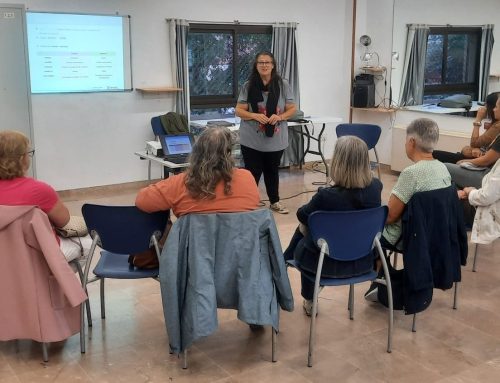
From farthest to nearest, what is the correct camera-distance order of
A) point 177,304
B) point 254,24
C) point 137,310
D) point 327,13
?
point 327,13 < point 254,24 < point 137,310 < point 177,304

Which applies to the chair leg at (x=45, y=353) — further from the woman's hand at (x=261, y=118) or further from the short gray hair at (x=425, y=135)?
the woman's hand at (x=261, y=118)

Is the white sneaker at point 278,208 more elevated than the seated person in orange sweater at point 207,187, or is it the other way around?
the seated person in orange sweater at point 207,187

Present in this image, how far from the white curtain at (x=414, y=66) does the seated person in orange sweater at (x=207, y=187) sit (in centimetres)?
504

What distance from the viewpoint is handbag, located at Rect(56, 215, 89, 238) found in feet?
10.1

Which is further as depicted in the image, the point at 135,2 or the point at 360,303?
the point at 135,2

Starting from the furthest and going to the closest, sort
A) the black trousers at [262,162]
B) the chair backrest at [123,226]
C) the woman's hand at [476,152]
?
the black trousers at [262,162], the woman's hand at [476,152], the chair backrest at [123,226]

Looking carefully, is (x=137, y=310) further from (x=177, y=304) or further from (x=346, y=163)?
(x=346, y=163)

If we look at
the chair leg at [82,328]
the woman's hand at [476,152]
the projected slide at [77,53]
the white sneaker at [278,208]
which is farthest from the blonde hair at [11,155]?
the woman's hand at [476,152]

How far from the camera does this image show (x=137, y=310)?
3.47 m

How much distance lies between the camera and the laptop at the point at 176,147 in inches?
182

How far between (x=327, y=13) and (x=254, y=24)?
1.03m

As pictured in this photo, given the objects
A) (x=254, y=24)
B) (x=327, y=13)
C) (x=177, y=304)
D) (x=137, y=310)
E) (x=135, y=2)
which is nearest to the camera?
(x=177, y=304)

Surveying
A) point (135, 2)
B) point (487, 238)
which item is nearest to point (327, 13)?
point (135, 2)

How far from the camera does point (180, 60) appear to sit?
652 centimetres
